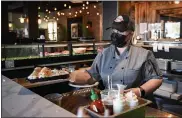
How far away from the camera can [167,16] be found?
816 centimetres

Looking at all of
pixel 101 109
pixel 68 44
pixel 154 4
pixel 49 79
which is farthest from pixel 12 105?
pixel 154 4

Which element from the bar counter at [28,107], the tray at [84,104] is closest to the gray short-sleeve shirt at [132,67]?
the tray at [84,104]

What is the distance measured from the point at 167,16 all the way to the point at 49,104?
780 cm

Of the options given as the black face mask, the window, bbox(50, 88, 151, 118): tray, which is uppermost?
the window

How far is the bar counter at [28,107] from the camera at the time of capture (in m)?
1.14

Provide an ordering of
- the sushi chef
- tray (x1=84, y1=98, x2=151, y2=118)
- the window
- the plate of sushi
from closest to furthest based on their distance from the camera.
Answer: tray (x1=84, y1=98, x2=151, y2=118) → the sushi chef → the plate of sushi → the window

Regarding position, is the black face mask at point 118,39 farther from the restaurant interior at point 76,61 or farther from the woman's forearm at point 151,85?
the woman's forearm at point 151,85

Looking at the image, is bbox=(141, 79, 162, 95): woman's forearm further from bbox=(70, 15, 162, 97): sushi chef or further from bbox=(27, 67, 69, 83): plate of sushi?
bbox=(27, 67, 69, 83): plate of sushi

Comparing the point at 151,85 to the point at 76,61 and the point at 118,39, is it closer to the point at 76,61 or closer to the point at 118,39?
the point at 118,39

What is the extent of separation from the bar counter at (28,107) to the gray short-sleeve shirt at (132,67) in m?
0.45

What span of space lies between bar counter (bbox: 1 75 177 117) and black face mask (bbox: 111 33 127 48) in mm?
666

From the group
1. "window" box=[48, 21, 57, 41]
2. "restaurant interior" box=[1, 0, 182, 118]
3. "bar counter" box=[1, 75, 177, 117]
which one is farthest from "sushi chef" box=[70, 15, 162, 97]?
"window" box=[48, 21, 57, 41]

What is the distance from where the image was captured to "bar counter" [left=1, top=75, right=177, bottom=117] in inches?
44.9

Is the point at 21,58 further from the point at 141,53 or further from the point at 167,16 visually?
the point at 167,16
